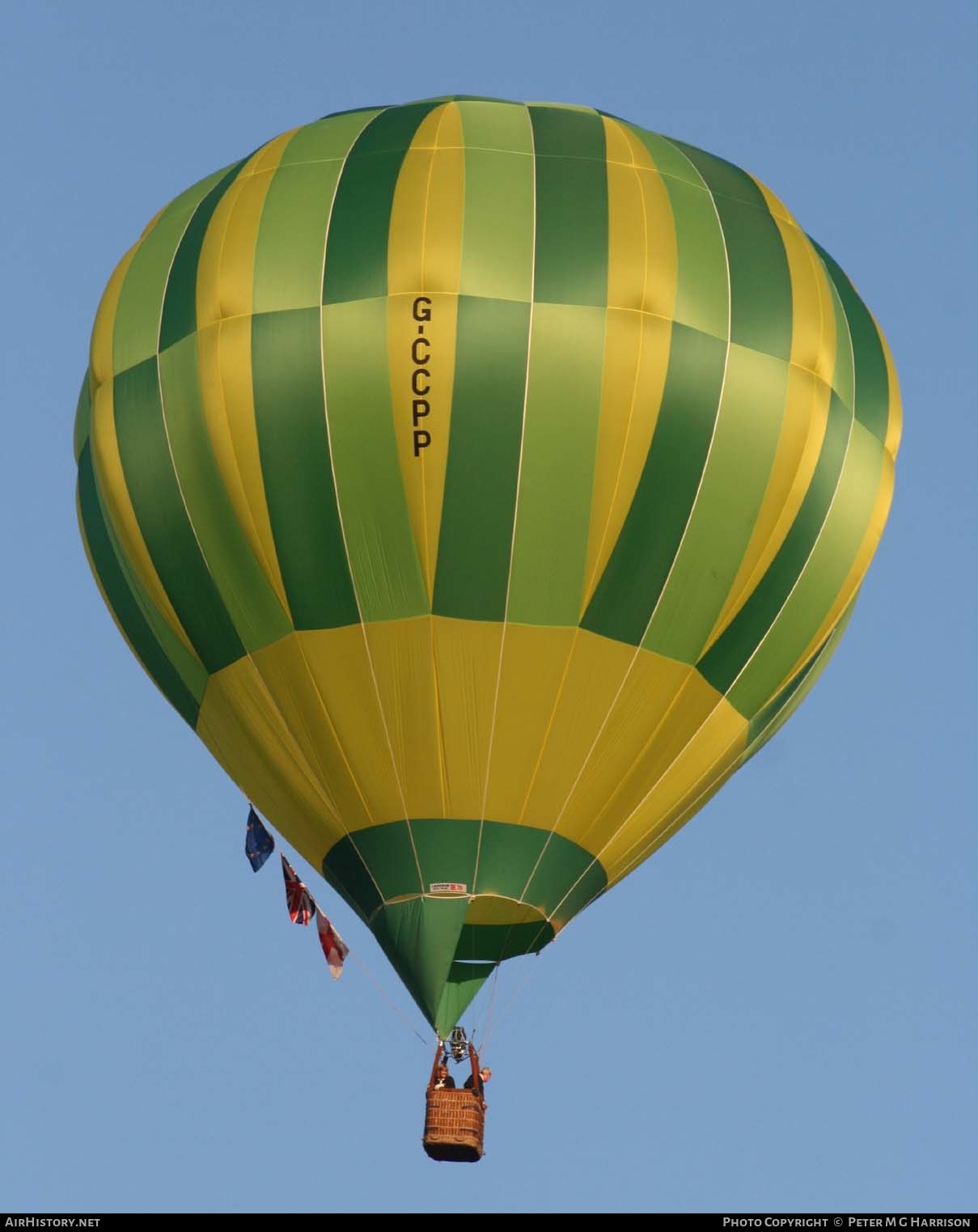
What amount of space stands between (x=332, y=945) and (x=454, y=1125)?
2.35 meters

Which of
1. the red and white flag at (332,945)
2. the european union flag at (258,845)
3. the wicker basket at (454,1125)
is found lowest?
the wicker basket at (454,1125)

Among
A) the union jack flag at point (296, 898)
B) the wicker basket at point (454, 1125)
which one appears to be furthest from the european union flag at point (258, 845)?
the wicker basket at point (454, 1125)

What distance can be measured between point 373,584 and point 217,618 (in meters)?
1.24

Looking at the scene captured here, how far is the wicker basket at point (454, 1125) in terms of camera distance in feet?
74.6

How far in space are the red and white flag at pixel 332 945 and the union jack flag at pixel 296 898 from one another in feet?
0.37

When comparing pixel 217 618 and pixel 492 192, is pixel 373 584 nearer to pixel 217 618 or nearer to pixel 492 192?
pixel 217 618

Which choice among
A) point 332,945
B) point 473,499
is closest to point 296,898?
point 332,945

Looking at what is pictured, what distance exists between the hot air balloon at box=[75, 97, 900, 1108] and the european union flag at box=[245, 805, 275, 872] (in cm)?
85

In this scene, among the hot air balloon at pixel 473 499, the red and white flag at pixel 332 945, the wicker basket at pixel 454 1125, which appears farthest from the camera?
the red and white flag at pixel 332 945

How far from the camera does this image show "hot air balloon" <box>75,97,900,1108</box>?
23000 mm

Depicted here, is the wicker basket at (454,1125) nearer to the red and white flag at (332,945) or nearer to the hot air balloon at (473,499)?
the hot air balloon at (473,499)

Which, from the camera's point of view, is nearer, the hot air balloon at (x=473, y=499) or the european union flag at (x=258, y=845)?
the hot air balloon at (x=473, y=499)

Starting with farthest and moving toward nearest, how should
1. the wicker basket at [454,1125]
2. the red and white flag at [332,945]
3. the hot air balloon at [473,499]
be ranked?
the red and white flag at [332,945]
the hot air balloon at [473,499]
the wicker basket at [454,1125]

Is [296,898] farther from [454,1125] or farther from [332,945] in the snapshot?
[454,1125]
